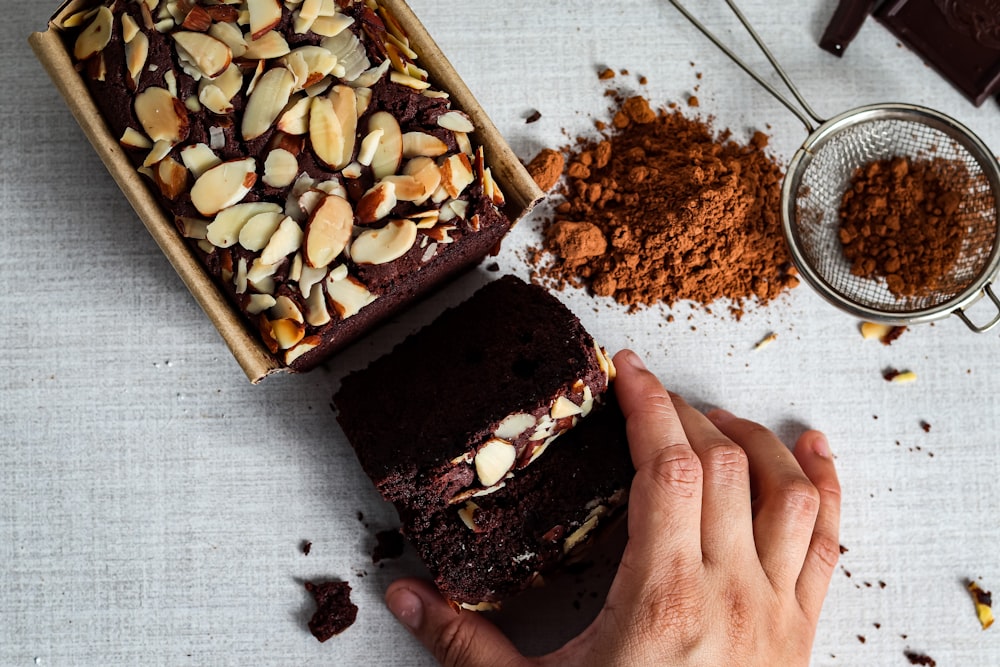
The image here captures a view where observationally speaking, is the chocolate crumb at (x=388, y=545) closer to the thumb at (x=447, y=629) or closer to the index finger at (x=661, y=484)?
the thumb at (x=447, y=629)

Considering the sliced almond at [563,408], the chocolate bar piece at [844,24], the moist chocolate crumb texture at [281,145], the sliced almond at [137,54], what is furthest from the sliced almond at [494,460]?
the chocolate bar piece at [844,24]

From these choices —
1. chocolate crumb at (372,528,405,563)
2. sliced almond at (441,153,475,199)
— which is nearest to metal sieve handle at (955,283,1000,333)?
sliced almond at (441,153,475,199)

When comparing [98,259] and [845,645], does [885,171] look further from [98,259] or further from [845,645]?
[98,259]

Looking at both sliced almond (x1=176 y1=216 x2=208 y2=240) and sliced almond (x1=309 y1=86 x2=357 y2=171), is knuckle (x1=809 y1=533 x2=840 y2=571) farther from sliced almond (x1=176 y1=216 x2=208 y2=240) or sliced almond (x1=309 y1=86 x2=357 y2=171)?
sliced almond (x1=176 y1=216 x2=208 y2=240)

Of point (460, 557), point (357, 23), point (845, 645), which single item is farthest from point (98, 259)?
point (845, 645)

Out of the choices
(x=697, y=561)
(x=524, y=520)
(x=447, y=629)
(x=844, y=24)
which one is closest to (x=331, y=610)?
(x=447, y=629)
